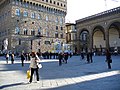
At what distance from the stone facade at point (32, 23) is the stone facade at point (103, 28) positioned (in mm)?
7529

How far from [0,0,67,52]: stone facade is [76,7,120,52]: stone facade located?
24.7 feet

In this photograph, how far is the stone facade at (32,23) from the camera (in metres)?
50.8

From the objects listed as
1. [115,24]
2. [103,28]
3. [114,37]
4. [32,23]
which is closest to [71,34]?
[114,37]

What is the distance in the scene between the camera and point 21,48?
51219 millimetres

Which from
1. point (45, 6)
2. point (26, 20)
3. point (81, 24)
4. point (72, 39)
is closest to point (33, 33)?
point (26, 20)

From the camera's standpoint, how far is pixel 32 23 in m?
54.6

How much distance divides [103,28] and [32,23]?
18.9 metres

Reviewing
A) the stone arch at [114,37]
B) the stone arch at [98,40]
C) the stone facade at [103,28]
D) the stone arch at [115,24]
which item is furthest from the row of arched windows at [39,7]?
the stone arch at [115,24]

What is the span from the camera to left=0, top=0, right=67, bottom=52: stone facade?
50.8m

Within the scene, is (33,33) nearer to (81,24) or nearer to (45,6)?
(45,6)

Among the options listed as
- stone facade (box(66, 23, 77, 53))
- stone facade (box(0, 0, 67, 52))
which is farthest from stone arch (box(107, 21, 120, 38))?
stone facade (box(66, 23, 77, 53))

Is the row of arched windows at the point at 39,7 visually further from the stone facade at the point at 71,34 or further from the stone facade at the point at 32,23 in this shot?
the stone facade at the point at 71,34

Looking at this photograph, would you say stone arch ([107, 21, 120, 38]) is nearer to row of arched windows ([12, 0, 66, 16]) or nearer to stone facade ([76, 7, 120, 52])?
stone facade ([76, 7, 120, 52])

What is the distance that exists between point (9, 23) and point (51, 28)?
13.0 meters
